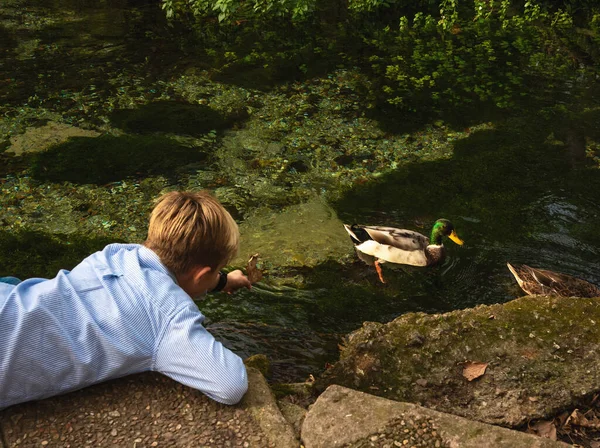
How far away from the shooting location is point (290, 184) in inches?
269

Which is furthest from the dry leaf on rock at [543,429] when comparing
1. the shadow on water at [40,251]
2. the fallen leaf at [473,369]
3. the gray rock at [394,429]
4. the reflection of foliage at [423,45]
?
the reflection of foliage at [423,45]

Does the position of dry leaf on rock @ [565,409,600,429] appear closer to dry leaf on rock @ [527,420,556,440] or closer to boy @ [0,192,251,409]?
dry leaf on rock @ [527,420,556,440]

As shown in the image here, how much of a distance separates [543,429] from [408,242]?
2847 millimetres

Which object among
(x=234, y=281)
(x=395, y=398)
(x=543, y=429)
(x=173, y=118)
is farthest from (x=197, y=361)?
(x=173, y=118)

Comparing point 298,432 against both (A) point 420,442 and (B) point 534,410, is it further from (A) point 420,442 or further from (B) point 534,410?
(B) point 534,410

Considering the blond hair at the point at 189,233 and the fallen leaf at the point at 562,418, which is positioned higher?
the blond hair at the point at 189,233

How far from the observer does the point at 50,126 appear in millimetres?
7789

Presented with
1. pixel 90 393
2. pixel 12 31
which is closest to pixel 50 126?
pixel 12 31

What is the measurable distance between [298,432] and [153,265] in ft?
2.99

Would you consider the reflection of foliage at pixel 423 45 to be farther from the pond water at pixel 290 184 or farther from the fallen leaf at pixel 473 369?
the fallen leaf at pixel 473 369

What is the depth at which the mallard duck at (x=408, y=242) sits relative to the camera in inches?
231

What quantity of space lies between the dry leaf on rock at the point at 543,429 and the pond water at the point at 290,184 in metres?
1.66

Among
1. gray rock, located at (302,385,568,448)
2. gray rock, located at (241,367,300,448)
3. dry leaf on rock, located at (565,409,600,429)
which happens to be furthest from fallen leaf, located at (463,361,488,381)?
gray rock, located at (241,367,300,448)

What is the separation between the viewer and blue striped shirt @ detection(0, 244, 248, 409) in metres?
2.55
